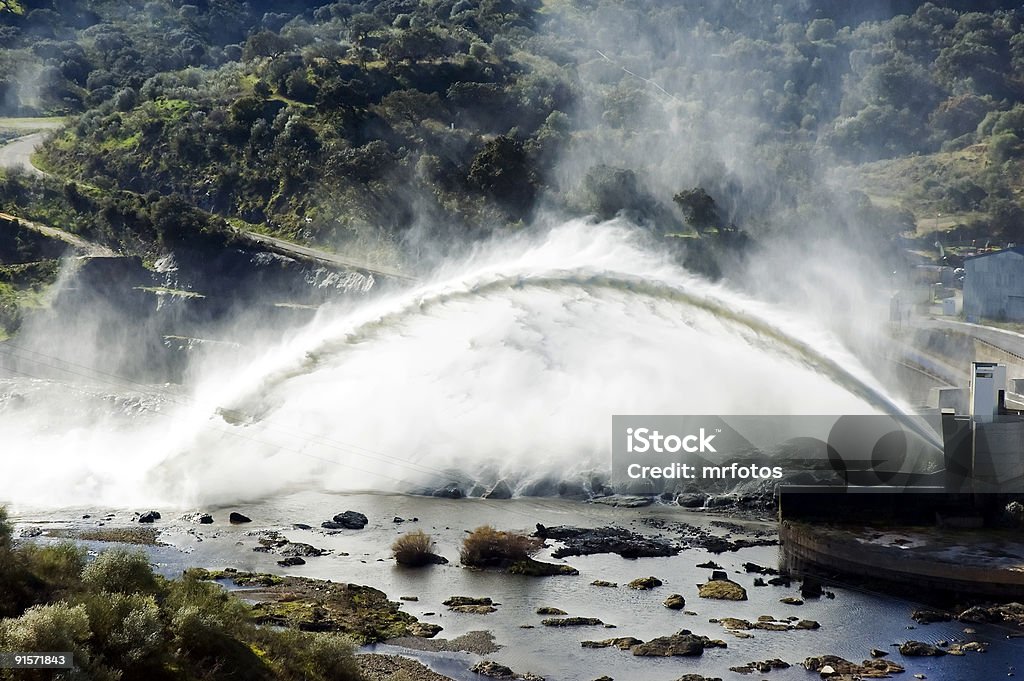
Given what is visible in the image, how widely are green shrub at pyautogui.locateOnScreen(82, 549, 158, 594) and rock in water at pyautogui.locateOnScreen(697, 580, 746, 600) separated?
78.4 feet

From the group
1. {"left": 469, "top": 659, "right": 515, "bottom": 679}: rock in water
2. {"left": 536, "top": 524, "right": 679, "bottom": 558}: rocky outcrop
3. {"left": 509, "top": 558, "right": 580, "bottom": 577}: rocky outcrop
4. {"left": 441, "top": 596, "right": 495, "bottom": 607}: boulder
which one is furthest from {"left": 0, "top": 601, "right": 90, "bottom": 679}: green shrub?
{"left": 536, "top": 524, "right": 679, "bottom": 558}: rocky outcrop

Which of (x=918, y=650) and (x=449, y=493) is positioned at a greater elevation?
(x=449, y=493)

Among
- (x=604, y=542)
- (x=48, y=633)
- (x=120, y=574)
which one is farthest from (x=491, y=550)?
(x=48, y=633)

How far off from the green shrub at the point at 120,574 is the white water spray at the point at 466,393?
30.5m

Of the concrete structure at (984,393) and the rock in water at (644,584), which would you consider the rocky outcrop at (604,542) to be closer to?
the rock in water at (644,584)

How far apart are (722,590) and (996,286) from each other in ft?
244

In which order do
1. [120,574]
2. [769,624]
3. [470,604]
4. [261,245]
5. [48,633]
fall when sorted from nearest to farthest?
[48,633]
[120,574]
[769,624]
[470,604]
[261,245]

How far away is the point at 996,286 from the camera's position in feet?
401

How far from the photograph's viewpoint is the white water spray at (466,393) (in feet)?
254

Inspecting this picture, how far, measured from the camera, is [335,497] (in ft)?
260

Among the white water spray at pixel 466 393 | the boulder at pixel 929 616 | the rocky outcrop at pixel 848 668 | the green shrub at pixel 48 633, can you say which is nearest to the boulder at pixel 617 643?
the rocky outcrop at pixel 848 668

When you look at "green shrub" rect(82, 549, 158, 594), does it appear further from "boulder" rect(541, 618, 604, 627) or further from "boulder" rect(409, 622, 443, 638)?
"boulder" rect(541, 618, 604, 627)

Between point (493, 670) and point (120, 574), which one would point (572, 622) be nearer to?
point (493, 670)

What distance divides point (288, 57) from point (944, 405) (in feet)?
365
